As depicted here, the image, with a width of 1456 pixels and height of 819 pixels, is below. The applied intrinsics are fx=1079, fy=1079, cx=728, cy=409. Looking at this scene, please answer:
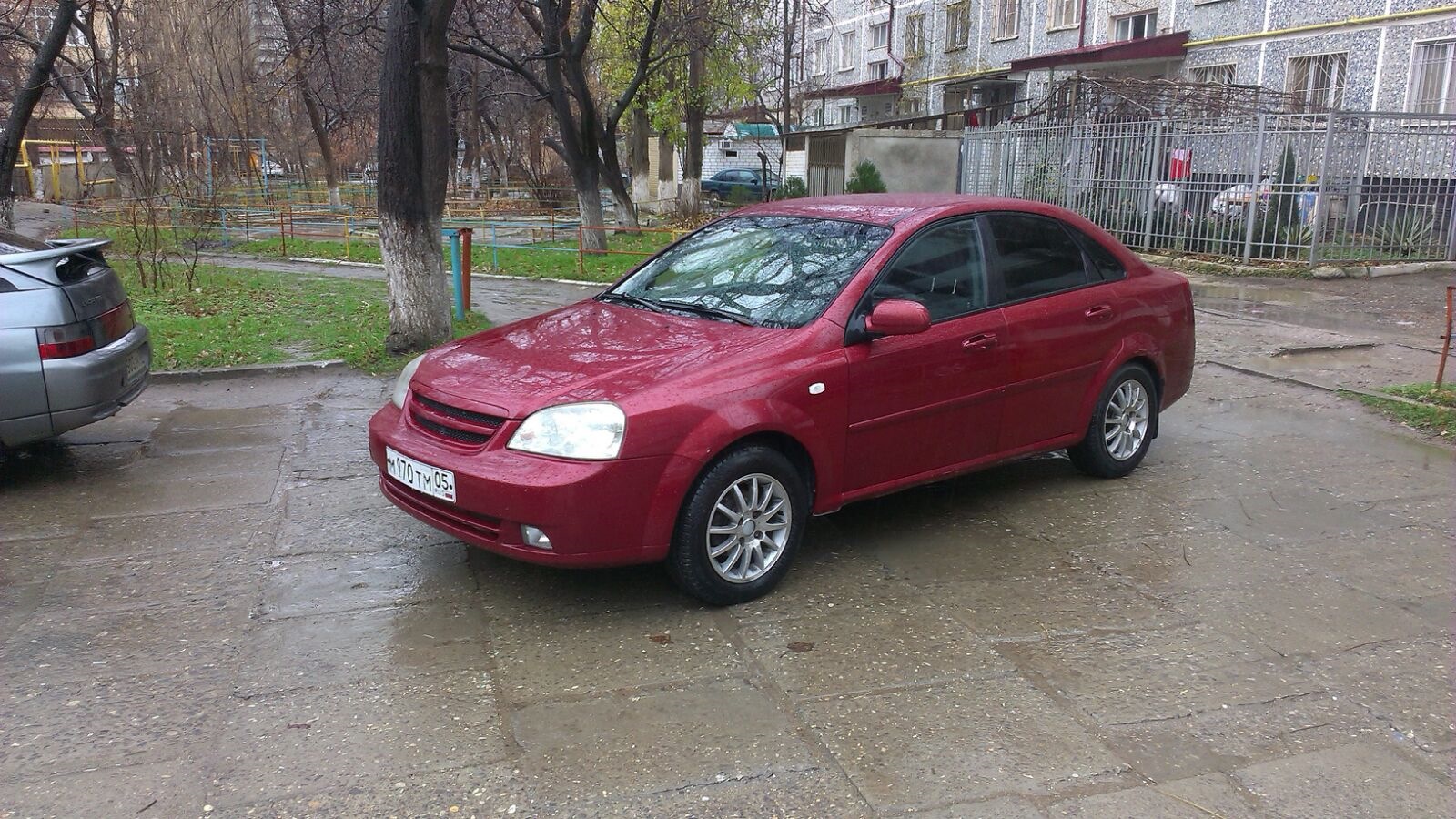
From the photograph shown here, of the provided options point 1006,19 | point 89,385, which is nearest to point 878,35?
point 1006,19

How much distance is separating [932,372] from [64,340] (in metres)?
4.42

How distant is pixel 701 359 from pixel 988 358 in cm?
153

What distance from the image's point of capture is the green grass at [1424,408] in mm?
7020

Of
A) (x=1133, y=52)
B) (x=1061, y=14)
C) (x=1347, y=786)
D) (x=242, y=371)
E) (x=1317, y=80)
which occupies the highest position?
(x=1061, y=14)

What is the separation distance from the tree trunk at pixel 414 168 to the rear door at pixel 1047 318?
5.40 metres

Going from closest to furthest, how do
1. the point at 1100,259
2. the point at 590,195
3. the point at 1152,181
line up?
the point at 1100,259 < the point at 1152,181 < the point at 590,195

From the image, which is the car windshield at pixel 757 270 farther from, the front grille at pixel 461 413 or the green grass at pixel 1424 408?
the green grass at pixel 1424 408

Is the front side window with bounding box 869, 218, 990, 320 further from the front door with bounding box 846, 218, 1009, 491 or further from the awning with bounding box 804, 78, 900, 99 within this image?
the awning with bounding box 804, 78, 900, 99

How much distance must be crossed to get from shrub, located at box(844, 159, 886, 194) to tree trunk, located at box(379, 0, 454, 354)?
14296 millimetres

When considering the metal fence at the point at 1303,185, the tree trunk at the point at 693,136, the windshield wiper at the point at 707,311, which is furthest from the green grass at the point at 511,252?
the windshield wiper at the point at 707,311

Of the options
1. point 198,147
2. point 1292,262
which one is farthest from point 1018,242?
point 198,147

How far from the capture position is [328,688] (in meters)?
3.66

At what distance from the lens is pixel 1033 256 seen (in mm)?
5438

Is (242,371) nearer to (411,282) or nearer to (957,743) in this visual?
(411,282)
